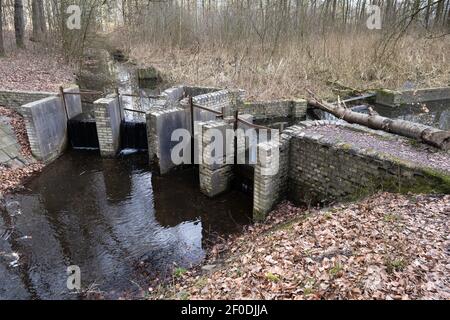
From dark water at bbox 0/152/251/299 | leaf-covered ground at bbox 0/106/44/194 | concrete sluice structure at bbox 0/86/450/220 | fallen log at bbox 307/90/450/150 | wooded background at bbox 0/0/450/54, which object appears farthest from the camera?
wooded background at bbox 0/0/450/54

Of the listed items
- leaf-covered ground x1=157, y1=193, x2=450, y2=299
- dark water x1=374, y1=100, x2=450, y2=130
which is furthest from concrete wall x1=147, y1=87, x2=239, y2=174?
dark water x1=374, y1=100, x2=450, y2=130

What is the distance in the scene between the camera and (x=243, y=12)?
16.4 m

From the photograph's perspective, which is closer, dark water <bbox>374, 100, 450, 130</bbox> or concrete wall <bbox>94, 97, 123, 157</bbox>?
concrete wall <bbox>94, 97, 123, 157</bbox>

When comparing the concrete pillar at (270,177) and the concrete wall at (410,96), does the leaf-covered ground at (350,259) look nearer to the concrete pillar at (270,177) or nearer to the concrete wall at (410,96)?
the concrete pillar at (270,177)

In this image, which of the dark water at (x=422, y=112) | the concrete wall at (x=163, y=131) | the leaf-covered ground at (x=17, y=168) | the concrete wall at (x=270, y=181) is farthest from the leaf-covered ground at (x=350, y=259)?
→ the dark water at (x=422, y=112)

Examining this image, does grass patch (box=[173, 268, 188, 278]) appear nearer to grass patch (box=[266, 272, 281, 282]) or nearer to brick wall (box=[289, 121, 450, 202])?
grass patch (box=[266, 272, 281, 282])

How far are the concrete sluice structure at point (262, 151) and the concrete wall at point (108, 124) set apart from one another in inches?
1.1

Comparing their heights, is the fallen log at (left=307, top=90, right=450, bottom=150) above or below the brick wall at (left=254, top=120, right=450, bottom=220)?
above

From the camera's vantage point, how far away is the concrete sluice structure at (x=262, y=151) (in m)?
6.35

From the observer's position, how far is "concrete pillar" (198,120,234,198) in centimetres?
792

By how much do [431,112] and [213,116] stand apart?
10.6 metres

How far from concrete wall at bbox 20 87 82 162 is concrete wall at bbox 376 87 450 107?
12712 mm

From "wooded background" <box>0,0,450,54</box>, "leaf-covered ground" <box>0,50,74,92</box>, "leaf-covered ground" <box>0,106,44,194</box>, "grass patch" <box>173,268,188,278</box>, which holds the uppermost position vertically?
"wooded background" <box>0,0,450,54</box>
